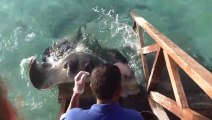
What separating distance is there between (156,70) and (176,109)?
1403 millimetres

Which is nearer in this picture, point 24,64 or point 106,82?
point 106,82

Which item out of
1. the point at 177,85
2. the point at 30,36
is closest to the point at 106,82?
the point at 177,85

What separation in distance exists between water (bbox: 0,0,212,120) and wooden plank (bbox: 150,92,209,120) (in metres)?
2.77

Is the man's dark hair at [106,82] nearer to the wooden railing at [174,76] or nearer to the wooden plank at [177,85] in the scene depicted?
the wooden railing at [174,76]

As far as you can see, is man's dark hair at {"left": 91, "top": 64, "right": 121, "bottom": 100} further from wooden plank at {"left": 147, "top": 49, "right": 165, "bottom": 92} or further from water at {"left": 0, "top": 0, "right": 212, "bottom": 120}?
water at {"left": 0, "top": 0, "right": 212, "bottom": 120}

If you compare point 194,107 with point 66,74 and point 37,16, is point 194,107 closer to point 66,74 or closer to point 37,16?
point 66,74

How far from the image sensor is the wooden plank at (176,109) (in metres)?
4.26

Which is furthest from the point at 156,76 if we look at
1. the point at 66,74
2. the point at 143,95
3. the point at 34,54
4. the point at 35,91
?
the point at 34,54

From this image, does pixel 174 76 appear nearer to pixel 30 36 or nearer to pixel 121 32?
pixel 121 32

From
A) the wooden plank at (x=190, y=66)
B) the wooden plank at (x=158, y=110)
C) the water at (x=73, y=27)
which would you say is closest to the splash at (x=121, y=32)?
the water at (x=73, y=27)

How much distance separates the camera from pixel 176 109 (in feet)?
16.5

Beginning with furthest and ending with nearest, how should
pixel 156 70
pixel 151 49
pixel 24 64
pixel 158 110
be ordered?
1. pixel 24 64
2. pixel 151 49
3. pixel 156 70
4. pixel 158 110

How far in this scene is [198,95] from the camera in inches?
278

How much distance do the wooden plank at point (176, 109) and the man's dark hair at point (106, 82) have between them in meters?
1.08
